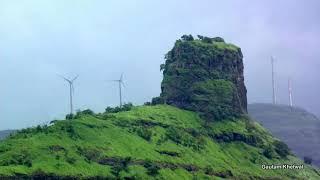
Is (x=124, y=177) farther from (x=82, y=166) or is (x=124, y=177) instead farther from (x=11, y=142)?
(x=11, y=142)

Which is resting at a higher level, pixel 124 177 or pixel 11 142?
pixel 11 142

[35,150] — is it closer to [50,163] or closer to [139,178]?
[50,163]

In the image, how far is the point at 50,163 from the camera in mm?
183125

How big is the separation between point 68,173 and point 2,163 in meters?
18.9

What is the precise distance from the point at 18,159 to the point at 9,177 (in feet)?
44.5

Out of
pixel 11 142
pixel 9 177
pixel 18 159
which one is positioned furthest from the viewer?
pixel 11 142

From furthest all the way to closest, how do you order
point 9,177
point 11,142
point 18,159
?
1. point 11,142
2. point 18,159
3. point 9,177

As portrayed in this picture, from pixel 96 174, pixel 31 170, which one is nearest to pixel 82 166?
pixel 96 174

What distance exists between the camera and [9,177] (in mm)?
167875

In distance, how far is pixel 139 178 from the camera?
7771 inches

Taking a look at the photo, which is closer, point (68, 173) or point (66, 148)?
point (68, 173)

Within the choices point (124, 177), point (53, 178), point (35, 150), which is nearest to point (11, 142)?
point (35, 150)

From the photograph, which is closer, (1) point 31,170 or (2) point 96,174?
(1) point 31,170

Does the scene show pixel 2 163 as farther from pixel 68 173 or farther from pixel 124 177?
pixel 124 177
